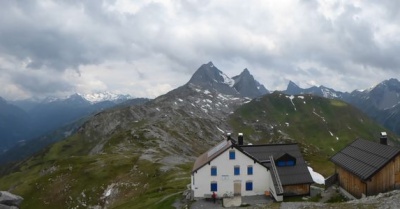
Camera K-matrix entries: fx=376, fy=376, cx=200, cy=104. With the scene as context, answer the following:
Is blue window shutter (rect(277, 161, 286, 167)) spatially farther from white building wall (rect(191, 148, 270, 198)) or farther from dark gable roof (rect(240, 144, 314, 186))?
white building wall (rect(191, 148, 270, 198))

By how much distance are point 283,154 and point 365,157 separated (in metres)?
→ 13.1

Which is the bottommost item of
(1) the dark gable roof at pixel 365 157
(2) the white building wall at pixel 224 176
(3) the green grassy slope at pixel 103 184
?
(3) the green grassy slope at pixel 103 184

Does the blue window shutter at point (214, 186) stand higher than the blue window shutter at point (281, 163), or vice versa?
the blue window shutter at point (281, 163)

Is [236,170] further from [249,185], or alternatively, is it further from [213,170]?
[213,170]

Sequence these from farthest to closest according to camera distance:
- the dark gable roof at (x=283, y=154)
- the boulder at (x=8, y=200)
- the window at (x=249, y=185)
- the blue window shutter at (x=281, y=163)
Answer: the blue window shutter at (x=281, y=163) < the window at (x=249, y=185) < the dark gable roof at (x=283, y=154) < the boulder at (x=8, y=200)

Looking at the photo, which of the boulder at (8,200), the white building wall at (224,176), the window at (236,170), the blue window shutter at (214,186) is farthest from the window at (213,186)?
the boulder at (8,200)

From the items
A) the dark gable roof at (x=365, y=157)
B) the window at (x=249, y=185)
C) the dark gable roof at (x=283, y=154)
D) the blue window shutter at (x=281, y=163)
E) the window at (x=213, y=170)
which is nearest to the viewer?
the dark gable roof at (x=365, y=157)

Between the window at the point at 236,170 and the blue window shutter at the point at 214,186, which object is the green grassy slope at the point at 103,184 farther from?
the window at the point at 236,170

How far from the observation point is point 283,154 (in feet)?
197

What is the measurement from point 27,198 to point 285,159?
7008 cm

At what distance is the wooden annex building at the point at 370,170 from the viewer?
46.0 m

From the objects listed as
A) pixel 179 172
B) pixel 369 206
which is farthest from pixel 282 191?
pixel 179 172

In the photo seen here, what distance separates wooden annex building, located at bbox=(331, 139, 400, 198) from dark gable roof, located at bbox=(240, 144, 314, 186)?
19.0 ft

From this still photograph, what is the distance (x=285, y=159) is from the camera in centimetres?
6022
